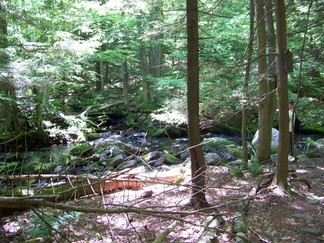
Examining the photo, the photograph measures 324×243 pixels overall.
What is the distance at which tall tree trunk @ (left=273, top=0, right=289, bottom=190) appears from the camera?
18.8ft

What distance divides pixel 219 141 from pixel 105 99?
10.9 meters

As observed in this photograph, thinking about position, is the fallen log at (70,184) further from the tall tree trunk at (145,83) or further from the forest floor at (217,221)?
the tall tree trunk at (145,83)

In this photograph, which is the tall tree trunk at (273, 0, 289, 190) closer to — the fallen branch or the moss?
the fallen branch

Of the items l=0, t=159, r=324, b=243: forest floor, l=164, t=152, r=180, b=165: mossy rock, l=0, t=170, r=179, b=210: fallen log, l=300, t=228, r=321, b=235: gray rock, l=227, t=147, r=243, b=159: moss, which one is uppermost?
l=0, t=170, r=179, b=210: fallen log

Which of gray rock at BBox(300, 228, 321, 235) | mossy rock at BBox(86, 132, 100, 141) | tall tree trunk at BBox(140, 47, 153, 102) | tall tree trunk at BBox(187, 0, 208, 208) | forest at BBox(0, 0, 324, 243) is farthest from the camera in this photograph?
tall tree trunk at BBox(140, 47, 153, 102)

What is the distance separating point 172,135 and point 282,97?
34.8 ft

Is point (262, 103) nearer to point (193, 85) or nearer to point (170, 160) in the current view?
point (193, 85)

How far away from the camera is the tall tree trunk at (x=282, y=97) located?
18.8ft

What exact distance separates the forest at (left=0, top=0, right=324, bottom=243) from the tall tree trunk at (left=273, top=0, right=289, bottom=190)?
2cm

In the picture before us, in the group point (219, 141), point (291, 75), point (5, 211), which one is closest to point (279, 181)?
point (5, 211)

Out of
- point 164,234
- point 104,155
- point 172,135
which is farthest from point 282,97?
point 172,135

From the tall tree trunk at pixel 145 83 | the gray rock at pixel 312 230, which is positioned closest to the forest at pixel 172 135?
the gray rock at pixel 312 230

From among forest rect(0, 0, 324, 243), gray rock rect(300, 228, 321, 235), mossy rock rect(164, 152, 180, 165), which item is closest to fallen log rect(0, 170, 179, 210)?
forest rect(0, 0, 324, 243)

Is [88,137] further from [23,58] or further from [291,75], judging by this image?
[291,75]
